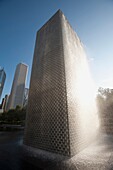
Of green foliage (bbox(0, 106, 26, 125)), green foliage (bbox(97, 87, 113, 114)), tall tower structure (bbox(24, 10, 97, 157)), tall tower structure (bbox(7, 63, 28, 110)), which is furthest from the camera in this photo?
tall tower structure (bbox(7, 63, 28, 110))

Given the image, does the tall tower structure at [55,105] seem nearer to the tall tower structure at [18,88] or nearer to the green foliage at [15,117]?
the green foliage at [15,117]

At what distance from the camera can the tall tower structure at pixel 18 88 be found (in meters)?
62.7

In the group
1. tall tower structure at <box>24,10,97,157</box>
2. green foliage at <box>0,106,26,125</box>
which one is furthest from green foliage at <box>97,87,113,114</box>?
green foliage at <box>0,106,26,125</box>

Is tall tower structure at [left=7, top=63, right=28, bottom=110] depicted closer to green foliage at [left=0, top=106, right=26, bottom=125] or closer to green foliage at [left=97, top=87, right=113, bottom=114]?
green foliage at [left=0, top=106, right=26, bottom=125]

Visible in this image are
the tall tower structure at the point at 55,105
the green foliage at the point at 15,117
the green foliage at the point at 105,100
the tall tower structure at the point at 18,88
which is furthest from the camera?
the tall tower structure at the point at 18,88

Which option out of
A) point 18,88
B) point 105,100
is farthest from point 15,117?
point 18,88

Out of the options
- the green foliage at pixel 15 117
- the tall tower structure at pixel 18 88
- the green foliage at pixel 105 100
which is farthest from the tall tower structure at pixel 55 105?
the tall tower structure at pixel 18 88

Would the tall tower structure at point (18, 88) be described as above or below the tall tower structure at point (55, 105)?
above

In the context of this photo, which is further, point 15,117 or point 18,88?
point 18,88

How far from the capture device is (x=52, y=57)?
6.21m

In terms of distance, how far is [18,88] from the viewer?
67500 mm

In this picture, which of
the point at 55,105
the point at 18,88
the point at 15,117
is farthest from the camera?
the point at 18,88

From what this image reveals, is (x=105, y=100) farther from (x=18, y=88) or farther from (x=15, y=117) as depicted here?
(x=18, y=88)

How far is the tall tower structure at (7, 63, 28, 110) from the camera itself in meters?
62.7
